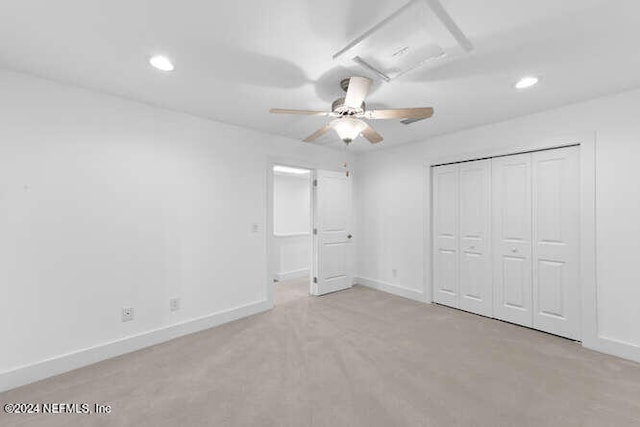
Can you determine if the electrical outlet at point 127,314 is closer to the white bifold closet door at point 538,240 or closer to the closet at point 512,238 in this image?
the closet at point 512,238

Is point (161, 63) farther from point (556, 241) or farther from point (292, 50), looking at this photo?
point (556, 241)

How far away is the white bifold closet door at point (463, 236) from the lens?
3.41m

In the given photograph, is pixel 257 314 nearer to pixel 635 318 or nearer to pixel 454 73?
pixel 454 73

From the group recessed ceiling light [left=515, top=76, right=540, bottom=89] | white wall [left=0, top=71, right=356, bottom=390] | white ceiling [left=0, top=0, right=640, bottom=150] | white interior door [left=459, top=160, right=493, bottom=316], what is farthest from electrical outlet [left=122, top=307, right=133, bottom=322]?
recessed ceiling light [left=515, top=76, right=540, bottom=89]

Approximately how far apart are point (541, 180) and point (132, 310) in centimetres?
455

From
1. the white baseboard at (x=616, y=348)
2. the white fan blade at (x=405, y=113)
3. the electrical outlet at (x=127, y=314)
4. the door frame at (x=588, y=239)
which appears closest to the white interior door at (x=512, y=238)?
the door frame at (x=588, y=239)

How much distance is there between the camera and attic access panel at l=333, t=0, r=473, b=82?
1.37 m

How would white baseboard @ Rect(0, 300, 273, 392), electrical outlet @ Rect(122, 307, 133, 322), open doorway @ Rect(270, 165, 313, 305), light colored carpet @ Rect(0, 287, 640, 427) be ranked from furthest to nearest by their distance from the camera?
open doorway @ Rect(270, 165, 313, 305) → electrical outlet @ Rect(122, 307, 133, 322) → white baseboard @ Rect(0, 300, 273, 392) → light colored carpet @ Rect(0, 287, 640, 427)

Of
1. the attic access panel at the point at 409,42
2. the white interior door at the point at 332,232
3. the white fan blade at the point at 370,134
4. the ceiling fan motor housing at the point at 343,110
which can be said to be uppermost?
the attic access panel at the point at 409,42

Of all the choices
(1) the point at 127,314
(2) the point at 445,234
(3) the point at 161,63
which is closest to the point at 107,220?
(1) the point at 127,314

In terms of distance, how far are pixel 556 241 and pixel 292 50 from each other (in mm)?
3294

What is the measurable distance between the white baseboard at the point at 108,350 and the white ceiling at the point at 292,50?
2.33m

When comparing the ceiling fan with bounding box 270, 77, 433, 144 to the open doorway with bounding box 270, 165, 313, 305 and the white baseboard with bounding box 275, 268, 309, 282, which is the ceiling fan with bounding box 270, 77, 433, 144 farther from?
the white baseboard with bounding box 275, 268, 309, 282

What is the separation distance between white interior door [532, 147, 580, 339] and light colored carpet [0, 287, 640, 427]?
253 millimetres
